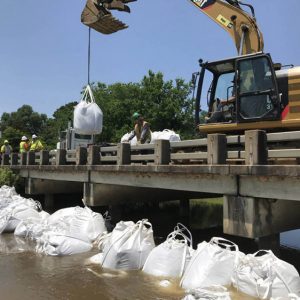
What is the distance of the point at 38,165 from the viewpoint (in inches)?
603

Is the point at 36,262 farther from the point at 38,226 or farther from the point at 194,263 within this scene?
the point at 194,263

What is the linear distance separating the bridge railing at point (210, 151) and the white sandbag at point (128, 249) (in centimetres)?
190

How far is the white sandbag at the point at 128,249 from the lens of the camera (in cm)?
758

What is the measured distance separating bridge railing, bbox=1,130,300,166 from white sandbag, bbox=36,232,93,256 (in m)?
2.39

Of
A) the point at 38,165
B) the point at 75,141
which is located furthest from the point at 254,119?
the point at 75,141

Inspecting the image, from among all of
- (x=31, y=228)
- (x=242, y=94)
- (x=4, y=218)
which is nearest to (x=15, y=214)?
(x=4, y=218)

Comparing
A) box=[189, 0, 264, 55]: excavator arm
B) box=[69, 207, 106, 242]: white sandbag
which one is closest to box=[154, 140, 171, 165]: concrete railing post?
box=[69, 207, 106, 242]: white sandbag

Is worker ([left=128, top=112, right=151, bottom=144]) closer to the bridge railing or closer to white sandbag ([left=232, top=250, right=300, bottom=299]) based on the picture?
the bridge railing

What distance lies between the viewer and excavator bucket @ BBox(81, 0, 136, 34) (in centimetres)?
961

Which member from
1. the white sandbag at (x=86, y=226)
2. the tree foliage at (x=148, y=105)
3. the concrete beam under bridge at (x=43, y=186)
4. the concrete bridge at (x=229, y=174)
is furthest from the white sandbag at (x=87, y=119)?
the tree foliage at (x=148, y=105)

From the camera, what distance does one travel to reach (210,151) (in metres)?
7.98

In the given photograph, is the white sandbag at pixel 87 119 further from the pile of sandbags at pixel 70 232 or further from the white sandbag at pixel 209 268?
the white sandbag at pixel 209 268

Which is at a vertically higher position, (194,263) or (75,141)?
(75,141)

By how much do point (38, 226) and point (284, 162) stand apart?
6022 millimetres
